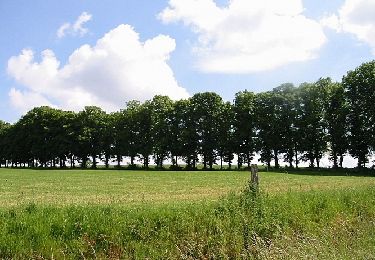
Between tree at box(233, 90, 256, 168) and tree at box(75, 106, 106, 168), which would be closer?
tree at box(233, 90, 256, 168)

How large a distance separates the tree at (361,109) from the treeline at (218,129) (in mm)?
169

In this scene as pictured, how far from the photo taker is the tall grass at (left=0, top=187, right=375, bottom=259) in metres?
11.2

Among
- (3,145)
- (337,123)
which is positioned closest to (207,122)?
(337,123)

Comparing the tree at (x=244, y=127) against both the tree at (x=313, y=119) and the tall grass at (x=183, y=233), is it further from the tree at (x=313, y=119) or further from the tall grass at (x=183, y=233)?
the tall grass at (x=183, y=233)

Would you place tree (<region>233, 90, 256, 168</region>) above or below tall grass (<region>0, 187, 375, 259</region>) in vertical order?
above

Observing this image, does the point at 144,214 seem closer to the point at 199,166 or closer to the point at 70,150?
the point at 199,166

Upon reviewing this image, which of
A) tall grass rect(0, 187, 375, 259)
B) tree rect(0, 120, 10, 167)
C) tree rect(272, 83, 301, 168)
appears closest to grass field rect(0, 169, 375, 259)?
tall grass rect(0, 187, 375, 259)

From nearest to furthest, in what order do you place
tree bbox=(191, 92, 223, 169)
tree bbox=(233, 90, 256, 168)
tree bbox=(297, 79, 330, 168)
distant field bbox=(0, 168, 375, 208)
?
distant field bbox=(0, 168, 375, 208) → tree bbox=(297, 79, 330, 168) → tree bbox=(233, 90, 256, 168) → tree bbox=(191, 92, 223, 169)

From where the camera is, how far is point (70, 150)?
103m

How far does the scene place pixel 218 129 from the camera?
89.2m

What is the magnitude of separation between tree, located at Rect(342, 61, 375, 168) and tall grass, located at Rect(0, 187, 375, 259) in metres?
59.2

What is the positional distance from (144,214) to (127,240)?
1.18 meters

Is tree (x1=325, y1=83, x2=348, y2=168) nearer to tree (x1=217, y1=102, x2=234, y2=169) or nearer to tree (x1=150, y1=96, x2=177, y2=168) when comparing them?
tree (x1=217, y1=102, x2=234, y2=169)

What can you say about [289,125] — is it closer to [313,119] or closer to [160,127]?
[313,119]
